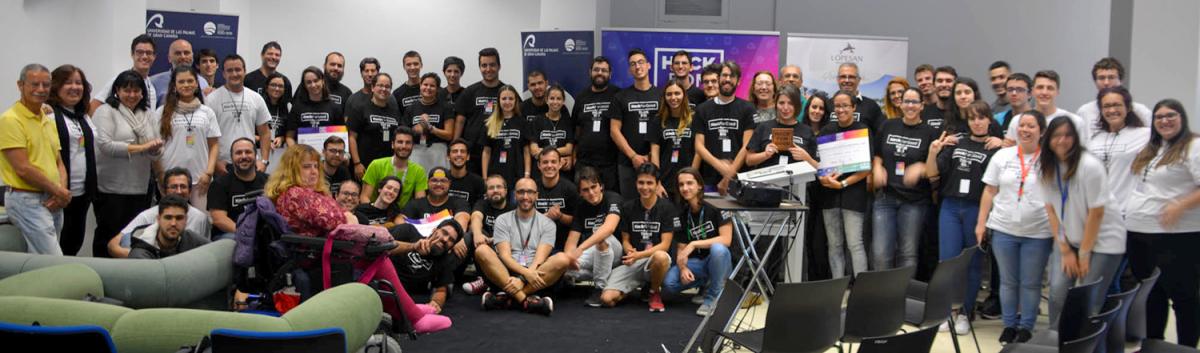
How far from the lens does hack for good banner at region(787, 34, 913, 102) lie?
8.73 m

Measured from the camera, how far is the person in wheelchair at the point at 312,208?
426 centimetres

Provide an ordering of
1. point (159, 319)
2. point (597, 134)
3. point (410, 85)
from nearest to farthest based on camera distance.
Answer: point (159, 319) → point (597, 134) → point (410, 85)

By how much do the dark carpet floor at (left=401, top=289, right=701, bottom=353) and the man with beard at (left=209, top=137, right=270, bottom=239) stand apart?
4.42 ft

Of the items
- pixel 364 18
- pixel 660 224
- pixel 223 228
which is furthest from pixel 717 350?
pixel 364 18

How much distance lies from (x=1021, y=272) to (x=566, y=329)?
2.44m

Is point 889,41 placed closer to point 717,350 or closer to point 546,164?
point 546,164

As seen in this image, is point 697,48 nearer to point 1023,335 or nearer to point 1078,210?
point 1023,335

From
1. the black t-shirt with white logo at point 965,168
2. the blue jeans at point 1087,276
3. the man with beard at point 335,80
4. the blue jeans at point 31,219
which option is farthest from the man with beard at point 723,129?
the blue jeans at point 31,219

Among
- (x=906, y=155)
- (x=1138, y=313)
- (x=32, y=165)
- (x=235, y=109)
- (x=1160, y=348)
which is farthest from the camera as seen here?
(x=235, y=109)

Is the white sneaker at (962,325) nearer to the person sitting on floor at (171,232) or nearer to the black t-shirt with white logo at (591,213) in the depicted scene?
the black t-shirt with white logo at (591,213)

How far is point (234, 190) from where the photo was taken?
18.5ft

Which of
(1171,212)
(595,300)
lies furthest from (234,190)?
(1171,212)

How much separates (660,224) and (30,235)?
137 inches

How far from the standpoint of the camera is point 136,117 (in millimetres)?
5590
